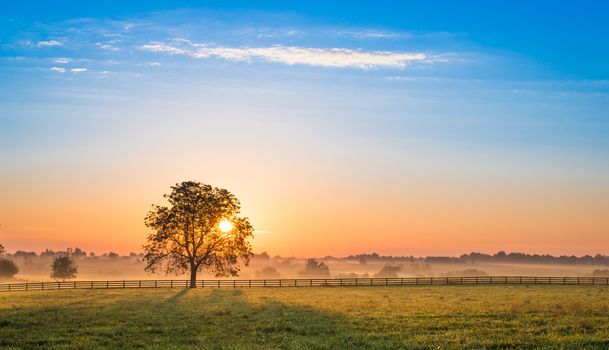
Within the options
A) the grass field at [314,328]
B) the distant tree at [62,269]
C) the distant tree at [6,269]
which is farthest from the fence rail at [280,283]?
the distant tree at [6,269]

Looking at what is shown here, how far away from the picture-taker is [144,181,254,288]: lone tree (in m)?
67.6

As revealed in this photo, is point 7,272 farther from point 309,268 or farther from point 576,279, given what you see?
point 576,279

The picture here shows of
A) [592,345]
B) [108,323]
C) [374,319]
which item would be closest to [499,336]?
[592,345]

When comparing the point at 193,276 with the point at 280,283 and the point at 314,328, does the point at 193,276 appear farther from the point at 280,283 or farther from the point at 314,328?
the point at 314,328

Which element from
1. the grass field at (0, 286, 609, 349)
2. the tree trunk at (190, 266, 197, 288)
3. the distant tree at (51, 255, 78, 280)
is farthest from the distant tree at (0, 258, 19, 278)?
the grass field at (0, 286, 609, 349)

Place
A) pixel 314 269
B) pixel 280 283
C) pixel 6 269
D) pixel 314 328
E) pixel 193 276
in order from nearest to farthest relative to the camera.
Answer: pixel 314 328, pixel 193 276, pixel 280 283, pixel 6 269, pixel 314 269

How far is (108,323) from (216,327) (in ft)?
19.1

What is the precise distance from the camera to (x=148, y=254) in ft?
220

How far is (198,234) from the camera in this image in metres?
68.5

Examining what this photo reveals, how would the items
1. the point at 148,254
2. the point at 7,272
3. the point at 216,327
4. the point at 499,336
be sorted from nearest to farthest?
the point at 499,336 < the point at 216,327 < the point at 148,254 < the point at 7,272

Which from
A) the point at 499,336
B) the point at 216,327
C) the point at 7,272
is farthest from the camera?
the point at 7,272

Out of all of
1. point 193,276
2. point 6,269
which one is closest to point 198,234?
point 193,276

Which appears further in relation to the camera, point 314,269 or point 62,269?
point 314,269

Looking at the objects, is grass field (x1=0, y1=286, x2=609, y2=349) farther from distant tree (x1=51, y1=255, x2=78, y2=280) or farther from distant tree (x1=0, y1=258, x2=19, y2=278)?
distant tree (x1=0, y1=258, x2=19, y2=278)
